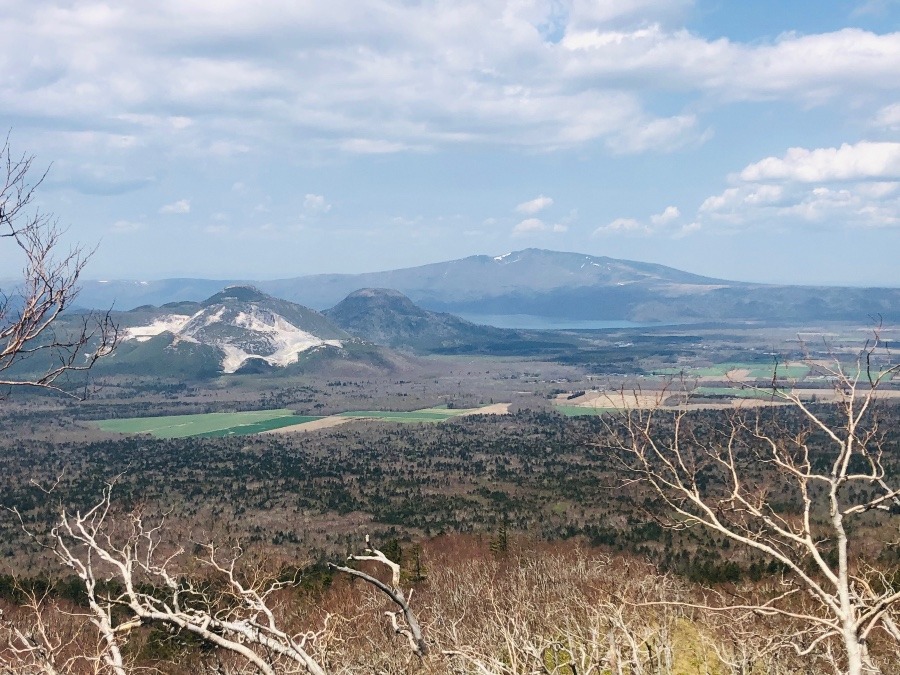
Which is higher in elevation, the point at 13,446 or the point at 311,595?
the point at 311,595

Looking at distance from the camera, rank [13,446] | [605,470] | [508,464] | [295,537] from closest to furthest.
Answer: [295,537]
[605,470]
[508,464]
[13,446]

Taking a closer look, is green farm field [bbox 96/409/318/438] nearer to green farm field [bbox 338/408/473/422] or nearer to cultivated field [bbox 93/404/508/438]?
cultivated field [bbox 93/404/508/438]

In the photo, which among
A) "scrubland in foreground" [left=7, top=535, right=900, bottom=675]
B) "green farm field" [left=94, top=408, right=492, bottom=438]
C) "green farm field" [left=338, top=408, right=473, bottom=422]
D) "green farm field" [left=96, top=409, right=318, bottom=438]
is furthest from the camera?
"green farm field" [left=338, top=408, right=473, bottom=422]

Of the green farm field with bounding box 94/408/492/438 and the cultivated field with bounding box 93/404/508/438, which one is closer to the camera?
the green farm field with bounding box 94/408/492/438

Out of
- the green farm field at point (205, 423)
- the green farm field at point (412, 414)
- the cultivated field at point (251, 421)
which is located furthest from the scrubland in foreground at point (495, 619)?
the green farm field at point (412, 414)

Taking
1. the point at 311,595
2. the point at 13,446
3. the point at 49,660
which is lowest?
the point at 13,446

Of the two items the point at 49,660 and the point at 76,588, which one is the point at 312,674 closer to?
the point at 49,660

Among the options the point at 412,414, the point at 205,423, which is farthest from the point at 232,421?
the point at 412,414

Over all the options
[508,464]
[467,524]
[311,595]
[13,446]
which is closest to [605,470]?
[508,464]

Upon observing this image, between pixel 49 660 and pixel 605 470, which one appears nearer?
pixel 49 660

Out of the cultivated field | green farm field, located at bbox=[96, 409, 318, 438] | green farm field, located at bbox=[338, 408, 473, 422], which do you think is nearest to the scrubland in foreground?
the cultivated field

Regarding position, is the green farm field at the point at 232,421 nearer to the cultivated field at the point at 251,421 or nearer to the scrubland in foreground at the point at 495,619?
the cultivated field at the point at 251,421
